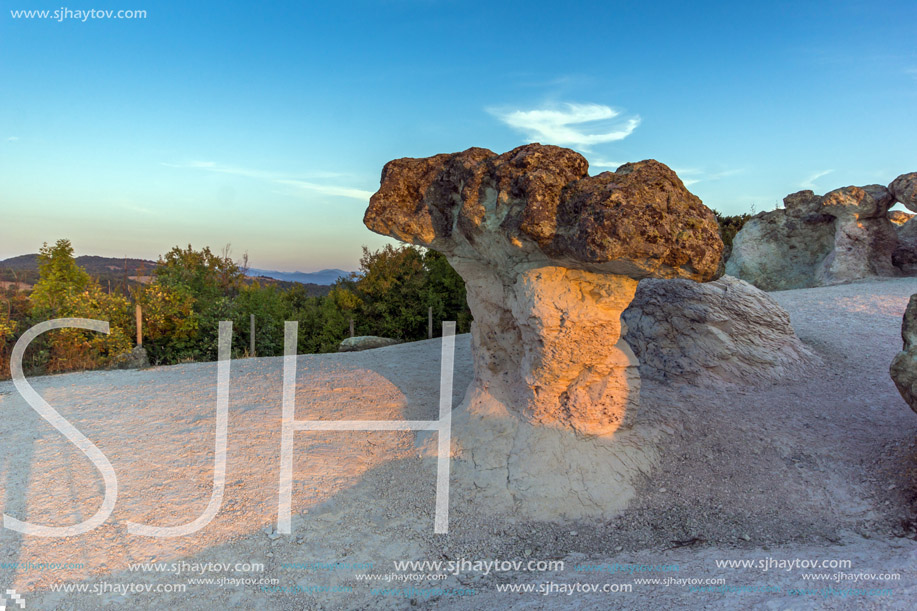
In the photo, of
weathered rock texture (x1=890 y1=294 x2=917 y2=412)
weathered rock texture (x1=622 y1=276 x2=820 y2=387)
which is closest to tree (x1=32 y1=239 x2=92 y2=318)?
weathered rock texture (x1=622 y1=276 x2=820 y2=387)

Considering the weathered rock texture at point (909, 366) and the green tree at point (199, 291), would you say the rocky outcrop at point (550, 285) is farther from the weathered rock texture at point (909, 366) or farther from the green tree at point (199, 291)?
the green tree at point (199, 291)

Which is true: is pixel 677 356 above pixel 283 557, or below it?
above

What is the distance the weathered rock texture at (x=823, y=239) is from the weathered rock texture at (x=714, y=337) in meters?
8.24

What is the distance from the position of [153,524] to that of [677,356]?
6.87 metres

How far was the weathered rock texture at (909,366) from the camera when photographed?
4480 millimetres

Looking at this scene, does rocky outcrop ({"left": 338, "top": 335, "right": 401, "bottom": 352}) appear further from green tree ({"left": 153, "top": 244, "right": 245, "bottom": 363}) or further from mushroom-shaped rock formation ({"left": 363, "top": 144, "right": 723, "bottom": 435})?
mushroom-shaped rock formation ({"left": 363, "top": 144, "right": 723, "bottom": 435})

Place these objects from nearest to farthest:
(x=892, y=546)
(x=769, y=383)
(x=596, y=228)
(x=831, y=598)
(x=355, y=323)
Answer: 1. (x=831, y=598)
2. (x=892, y=546)
3. (x=596, y=228)
4. (x=769, y=383)
5. (x=355, y=323)

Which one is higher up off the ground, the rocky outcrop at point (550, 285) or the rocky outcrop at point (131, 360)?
the rocky outcrop at point (550, 285)

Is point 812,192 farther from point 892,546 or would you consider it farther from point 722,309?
point 892,546

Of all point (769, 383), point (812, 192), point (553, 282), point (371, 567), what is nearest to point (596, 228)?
point (553, 282)

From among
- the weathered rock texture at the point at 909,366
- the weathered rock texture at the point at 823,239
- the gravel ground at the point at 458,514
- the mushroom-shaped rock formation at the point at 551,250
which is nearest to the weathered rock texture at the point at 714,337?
the gravel ground at the point at 458,514

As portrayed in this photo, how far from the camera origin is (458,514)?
5008 mm

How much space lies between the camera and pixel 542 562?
4395mm

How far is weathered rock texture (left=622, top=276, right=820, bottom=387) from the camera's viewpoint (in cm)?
729
